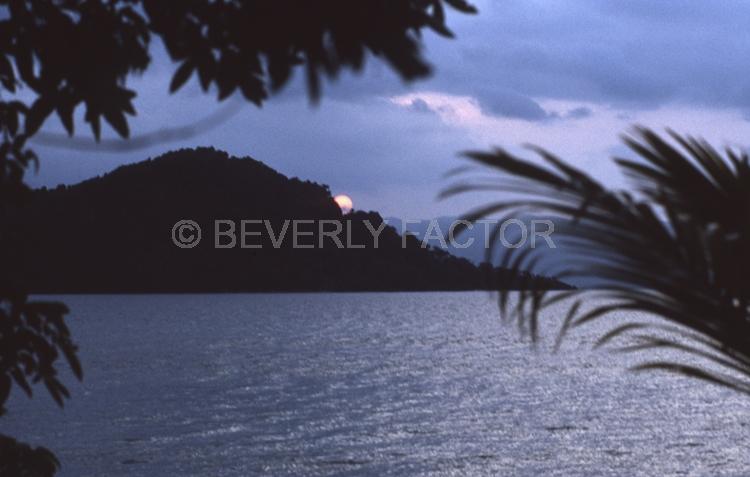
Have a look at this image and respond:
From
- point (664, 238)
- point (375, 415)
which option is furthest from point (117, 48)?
point (375, 415)

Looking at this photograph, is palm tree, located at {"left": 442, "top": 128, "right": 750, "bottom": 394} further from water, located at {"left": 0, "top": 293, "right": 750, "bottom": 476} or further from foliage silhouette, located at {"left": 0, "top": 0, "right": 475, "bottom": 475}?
water, located at {"left": 0, "top": 293, "right": 750, "bottom": 476}

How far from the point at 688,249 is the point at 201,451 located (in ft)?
124

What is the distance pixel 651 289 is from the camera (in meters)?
2.40

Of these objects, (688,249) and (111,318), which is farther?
(111,318)

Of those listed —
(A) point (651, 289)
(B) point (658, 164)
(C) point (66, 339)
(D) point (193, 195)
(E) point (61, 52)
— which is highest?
(D) point (193, 195)

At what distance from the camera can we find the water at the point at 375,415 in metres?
36.7

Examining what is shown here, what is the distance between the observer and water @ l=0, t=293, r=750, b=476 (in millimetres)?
36719

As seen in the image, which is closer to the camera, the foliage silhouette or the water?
the foliage silhouette

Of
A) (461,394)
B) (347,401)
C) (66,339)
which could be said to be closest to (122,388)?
(347,401)

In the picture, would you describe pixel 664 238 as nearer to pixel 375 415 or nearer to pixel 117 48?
pixel 117 48

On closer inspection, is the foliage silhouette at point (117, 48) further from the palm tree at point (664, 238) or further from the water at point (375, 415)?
the water at point (375, 415)

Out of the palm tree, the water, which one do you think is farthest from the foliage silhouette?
the water

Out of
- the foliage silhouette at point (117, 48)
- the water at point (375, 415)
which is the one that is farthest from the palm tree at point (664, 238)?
the water at point (375, 415)

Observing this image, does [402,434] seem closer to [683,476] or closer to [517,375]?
[683,476]
